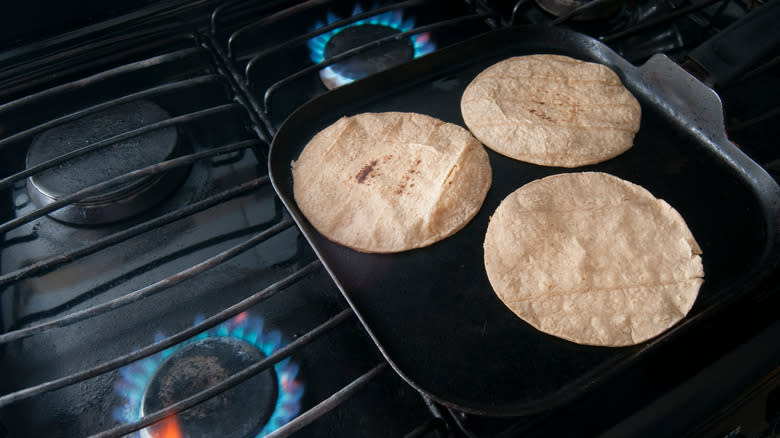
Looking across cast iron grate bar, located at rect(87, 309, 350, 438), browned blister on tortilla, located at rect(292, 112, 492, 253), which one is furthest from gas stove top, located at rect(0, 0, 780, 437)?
browned blister on tortilla, located at rect(292, 112, 492, 253)

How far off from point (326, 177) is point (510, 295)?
1.73 feet

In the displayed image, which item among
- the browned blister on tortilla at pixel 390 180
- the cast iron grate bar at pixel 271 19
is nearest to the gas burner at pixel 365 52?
the cast iron grate bar at pixel 271 19

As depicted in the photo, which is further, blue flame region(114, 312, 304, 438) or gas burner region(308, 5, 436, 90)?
gas burner region(308, 5, 436, 90)

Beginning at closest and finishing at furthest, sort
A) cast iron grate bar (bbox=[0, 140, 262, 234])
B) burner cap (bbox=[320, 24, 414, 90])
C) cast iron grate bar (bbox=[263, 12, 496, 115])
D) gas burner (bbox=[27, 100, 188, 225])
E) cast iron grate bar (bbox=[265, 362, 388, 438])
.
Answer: cast iron grate bar (bbox=[265, 362, 388, 438]) < cast iron grate bar (bbox=[0, 140, 262, 234]) < gas burner (bbox=[27, 100, 188, 225]) < cast iron grate bar (bbox=[263, 12, 496, 115]) < burner cap (bbox=[320, 24, 414, 90])

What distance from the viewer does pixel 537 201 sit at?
117cm

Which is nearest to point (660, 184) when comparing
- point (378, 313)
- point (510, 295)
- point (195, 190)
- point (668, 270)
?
point (668, 270)

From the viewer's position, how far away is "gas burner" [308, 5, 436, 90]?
1.48 meters

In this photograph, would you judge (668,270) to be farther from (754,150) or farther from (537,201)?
(754,150)

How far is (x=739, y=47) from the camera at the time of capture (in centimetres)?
125

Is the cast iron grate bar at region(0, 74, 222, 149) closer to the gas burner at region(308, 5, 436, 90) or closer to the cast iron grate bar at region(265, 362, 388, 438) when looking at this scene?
the gas burner at region(308, 5, 436, 90)

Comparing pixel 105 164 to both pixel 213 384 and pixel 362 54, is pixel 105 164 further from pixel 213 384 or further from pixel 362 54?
pixel 362 54

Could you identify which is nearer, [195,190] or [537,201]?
[537,201]

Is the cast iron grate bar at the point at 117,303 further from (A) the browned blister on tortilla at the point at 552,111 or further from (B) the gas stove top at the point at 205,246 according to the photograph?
(A) the browned blister on tortilla at the point at 552,111

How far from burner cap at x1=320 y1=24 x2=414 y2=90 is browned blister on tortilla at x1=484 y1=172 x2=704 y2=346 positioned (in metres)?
0.60
